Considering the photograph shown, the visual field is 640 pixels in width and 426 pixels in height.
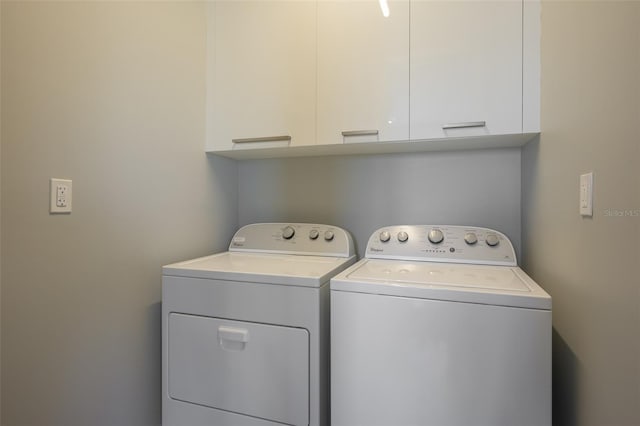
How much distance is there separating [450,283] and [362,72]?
0.94 metres

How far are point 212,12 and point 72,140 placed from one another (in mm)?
999

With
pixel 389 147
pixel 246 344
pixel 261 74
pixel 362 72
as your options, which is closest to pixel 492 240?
pixel 389 147

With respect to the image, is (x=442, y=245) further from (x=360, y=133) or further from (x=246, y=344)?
(x=246, y=344)

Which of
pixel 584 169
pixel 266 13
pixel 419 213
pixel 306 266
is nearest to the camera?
pixel 584 169

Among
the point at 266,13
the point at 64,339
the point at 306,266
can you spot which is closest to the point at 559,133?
the point at 306,266

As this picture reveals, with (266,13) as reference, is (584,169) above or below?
below

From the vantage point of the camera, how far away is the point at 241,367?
3.77 feet

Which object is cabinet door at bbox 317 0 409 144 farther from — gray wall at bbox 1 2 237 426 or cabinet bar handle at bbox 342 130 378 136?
gray wall at bbox 1 2 237 426

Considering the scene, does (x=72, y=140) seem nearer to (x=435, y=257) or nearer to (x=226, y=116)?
(x=226, y=116)

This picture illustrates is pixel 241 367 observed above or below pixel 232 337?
below

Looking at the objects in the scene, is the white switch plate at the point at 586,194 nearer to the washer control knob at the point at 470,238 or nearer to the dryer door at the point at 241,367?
the washer control knob at the point at 470,238

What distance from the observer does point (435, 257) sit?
1412 mm

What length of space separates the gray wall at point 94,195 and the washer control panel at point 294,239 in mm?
288

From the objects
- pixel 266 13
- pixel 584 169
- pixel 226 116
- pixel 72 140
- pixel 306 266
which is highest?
pixel 266 13
